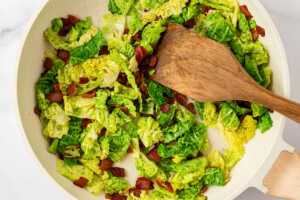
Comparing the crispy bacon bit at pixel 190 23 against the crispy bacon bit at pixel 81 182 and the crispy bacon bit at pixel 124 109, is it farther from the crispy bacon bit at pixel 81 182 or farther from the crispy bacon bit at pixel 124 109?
the crispy bacon bit at pixel 81 182

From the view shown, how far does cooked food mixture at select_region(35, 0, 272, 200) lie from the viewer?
2654 millimetres

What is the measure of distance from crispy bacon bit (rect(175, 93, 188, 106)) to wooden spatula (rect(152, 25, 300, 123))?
6.0 inches

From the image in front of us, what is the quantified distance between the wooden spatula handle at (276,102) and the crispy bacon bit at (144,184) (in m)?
0.55

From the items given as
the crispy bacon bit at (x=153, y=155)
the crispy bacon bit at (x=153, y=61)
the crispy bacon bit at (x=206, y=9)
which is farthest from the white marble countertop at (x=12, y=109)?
the crispy bacon bit at (x=153, y=61)

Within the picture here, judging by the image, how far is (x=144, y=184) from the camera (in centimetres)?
269

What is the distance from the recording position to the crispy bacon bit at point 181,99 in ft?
8.92

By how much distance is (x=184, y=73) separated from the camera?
2.53 meters

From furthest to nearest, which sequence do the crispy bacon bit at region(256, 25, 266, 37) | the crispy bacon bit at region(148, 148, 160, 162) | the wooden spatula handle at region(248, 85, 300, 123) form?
the crispy bacon bit at region(148, 148, 160, 162) → the crispy bacon bit at region(256, 25, 266, 37) → the wooden spatula handle at region(248, 85, 300, 123)

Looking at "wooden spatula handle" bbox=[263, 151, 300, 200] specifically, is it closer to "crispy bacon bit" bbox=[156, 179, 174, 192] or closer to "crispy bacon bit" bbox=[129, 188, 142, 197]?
"crispy bacon bit" bbox=[156, 179, 174, 192]

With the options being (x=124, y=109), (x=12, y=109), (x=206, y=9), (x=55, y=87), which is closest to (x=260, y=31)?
(x=206, y=9)

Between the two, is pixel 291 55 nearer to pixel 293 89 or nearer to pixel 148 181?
pixel 293 89

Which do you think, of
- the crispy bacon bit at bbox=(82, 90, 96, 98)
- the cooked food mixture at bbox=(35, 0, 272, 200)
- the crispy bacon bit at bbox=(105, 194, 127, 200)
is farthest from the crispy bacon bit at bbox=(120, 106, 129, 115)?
the crispy bacon bit at bbox=(105, 194, 127, 200)

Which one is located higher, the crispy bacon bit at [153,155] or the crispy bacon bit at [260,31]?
the crispy bacon bit at [260,31]

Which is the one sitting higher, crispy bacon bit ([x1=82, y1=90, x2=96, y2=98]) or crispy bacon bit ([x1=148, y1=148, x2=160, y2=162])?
crispy bacon bit ([x1=82, y1=90, x2=96, y2=98])
